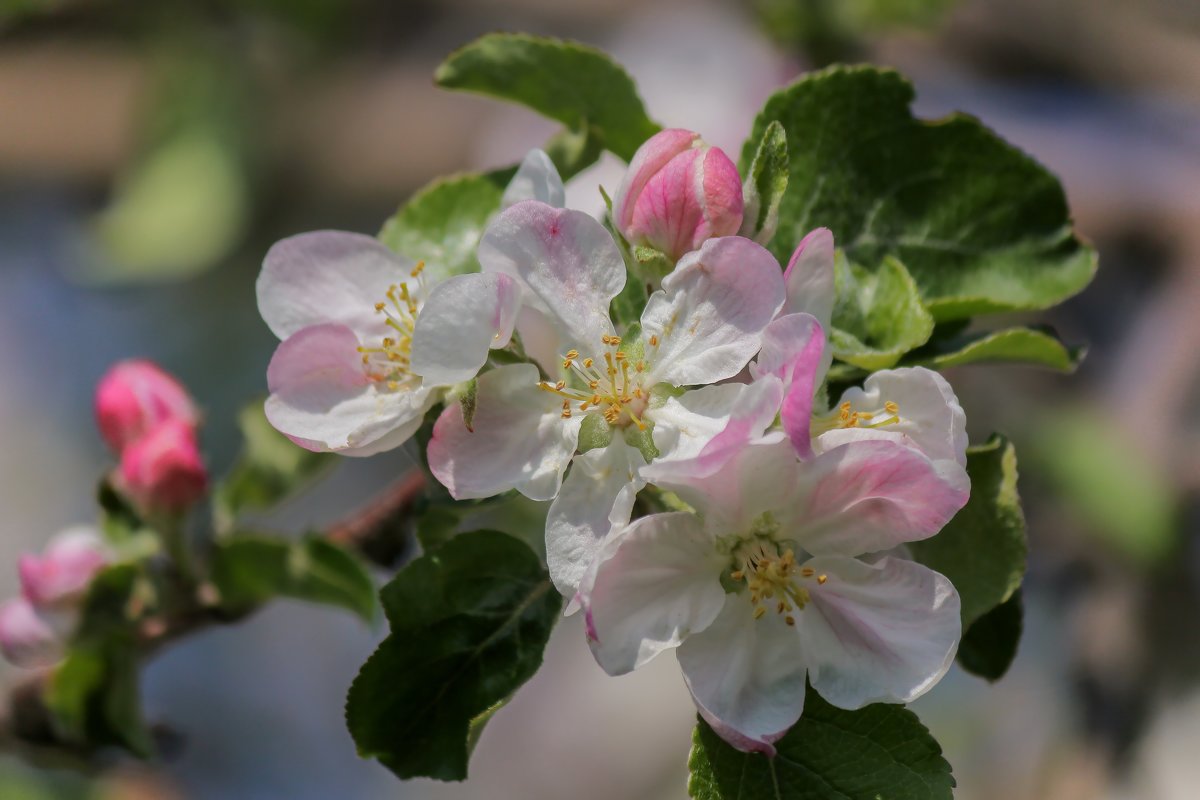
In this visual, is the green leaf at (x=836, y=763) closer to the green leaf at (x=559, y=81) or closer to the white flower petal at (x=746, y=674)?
the white flower petal at (x=746, y=674)

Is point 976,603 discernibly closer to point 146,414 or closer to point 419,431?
point 419,431

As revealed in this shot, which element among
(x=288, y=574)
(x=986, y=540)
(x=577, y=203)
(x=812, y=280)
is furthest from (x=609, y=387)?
(x=577, y=203)

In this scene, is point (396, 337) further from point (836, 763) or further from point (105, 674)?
point (105, 674)

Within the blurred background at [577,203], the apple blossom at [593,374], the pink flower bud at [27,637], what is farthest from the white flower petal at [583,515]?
the blurred background at [577,203]

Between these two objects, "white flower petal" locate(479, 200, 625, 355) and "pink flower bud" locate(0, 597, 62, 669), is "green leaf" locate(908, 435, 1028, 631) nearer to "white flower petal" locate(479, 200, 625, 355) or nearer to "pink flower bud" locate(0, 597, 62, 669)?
"white flower petal" locate(479, 200, 625, 355)

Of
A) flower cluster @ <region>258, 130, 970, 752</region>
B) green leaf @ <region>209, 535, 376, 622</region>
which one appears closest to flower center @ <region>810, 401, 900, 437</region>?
flower cluster @ <region>258, 130, 970, 752</region>
